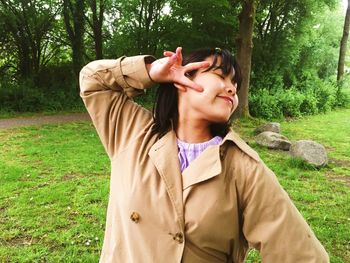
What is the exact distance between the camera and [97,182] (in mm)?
6543

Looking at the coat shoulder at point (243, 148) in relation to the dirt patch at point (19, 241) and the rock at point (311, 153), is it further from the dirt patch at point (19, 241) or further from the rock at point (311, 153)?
the rock at point (311, 153)

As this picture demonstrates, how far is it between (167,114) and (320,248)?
858 millimetres

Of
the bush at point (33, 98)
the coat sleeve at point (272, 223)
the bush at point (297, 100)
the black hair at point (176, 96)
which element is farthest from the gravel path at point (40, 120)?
the coat sleeve at point (272, 223)

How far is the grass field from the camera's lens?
445 cm

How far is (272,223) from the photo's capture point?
141cm

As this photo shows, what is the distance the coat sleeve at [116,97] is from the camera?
191cm

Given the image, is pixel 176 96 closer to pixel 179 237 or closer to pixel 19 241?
pixel 179 237

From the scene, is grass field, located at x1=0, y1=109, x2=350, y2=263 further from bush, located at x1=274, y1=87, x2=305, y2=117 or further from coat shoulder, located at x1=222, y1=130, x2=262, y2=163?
bush, located at x1=274, y1=87, x2=305, y2=117

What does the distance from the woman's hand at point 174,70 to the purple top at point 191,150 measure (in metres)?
0.24

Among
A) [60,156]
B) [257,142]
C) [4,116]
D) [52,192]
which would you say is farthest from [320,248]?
[4,116]

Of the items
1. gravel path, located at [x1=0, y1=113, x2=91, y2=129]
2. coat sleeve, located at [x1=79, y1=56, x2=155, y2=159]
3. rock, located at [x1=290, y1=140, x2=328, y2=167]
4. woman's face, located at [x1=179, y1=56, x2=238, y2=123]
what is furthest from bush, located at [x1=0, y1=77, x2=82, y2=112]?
woman's face, located at [x1=179, y1=56, x2=238, y2=123]

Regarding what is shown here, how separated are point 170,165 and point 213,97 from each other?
332 millimetres

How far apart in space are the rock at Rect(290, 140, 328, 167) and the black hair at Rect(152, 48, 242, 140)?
668 cm

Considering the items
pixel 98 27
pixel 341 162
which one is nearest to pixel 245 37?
pixel 341 162
